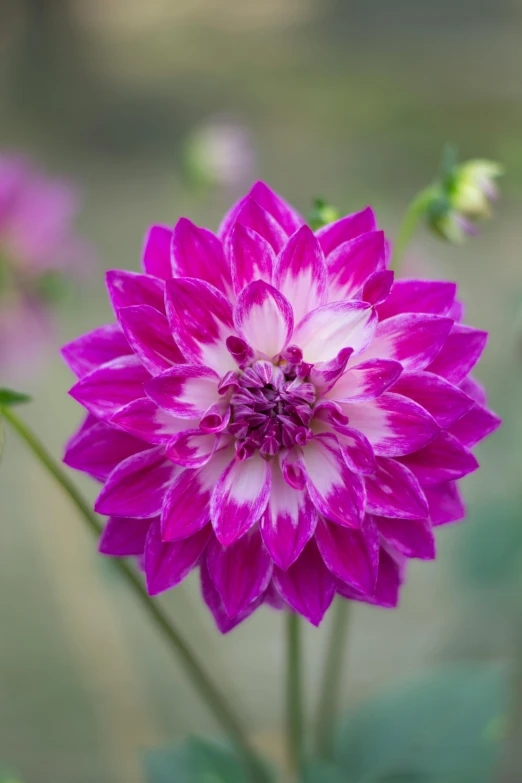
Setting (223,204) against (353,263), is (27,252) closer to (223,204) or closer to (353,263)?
(353,263)

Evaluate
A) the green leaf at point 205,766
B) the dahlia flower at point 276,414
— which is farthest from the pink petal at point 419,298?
the green leaf at point 205,766

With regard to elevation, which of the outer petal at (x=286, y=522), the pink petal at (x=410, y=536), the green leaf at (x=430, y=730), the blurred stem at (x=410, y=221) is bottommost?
the green leaf at (x=430, y=730)

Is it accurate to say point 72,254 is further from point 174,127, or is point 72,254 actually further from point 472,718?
point 174,127

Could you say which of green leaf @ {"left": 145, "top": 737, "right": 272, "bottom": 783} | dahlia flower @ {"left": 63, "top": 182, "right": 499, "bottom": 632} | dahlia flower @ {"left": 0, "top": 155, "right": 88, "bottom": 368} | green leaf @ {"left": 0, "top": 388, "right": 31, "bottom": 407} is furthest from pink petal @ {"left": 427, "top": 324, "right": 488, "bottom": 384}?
dahlia flower @ {"left": 0, "top": 155, "right": 88, "bottom": 368}

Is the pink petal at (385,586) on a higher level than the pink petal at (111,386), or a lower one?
lower

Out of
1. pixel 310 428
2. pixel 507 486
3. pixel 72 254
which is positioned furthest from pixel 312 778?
pixel 507 486

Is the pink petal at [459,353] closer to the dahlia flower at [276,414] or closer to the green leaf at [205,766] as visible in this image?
the dahlia flower at [276,414]

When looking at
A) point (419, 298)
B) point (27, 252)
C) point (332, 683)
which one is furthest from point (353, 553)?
point (27, 252)
